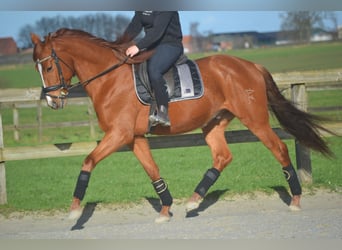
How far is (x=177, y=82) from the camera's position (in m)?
6.18

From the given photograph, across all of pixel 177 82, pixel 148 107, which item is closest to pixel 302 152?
pixel 177 82

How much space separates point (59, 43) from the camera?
19.6 feet

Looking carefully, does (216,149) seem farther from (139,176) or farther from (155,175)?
(139,176)

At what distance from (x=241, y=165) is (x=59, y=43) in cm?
500

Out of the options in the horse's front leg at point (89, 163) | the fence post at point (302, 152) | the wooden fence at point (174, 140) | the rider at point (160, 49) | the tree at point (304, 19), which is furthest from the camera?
the fence post at point (302, 152)

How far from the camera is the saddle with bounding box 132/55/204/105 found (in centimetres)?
604

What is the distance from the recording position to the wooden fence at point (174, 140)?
7148mm

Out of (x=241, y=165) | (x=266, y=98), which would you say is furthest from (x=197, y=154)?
(x=266, y=98)

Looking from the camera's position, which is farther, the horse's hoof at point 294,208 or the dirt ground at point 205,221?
the horse's hoof at point 294,208

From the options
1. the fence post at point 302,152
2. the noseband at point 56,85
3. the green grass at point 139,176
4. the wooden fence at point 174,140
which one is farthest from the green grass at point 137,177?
the noseband at point 56,85

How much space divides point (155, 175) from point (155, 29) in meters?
1.83

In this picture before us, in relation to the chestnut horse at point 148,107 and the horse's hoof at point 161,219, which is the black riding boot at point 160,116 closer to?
the chestnut horse at point 148,107

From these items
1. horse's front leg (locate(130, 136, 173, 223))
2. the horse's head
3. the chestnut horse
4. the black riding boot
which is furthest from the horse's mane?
horse's front leg (locate(130, 136, 173, 223))

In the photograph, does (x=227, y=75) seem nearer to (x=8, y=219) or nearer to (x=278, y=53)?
(x=8, y=219)
